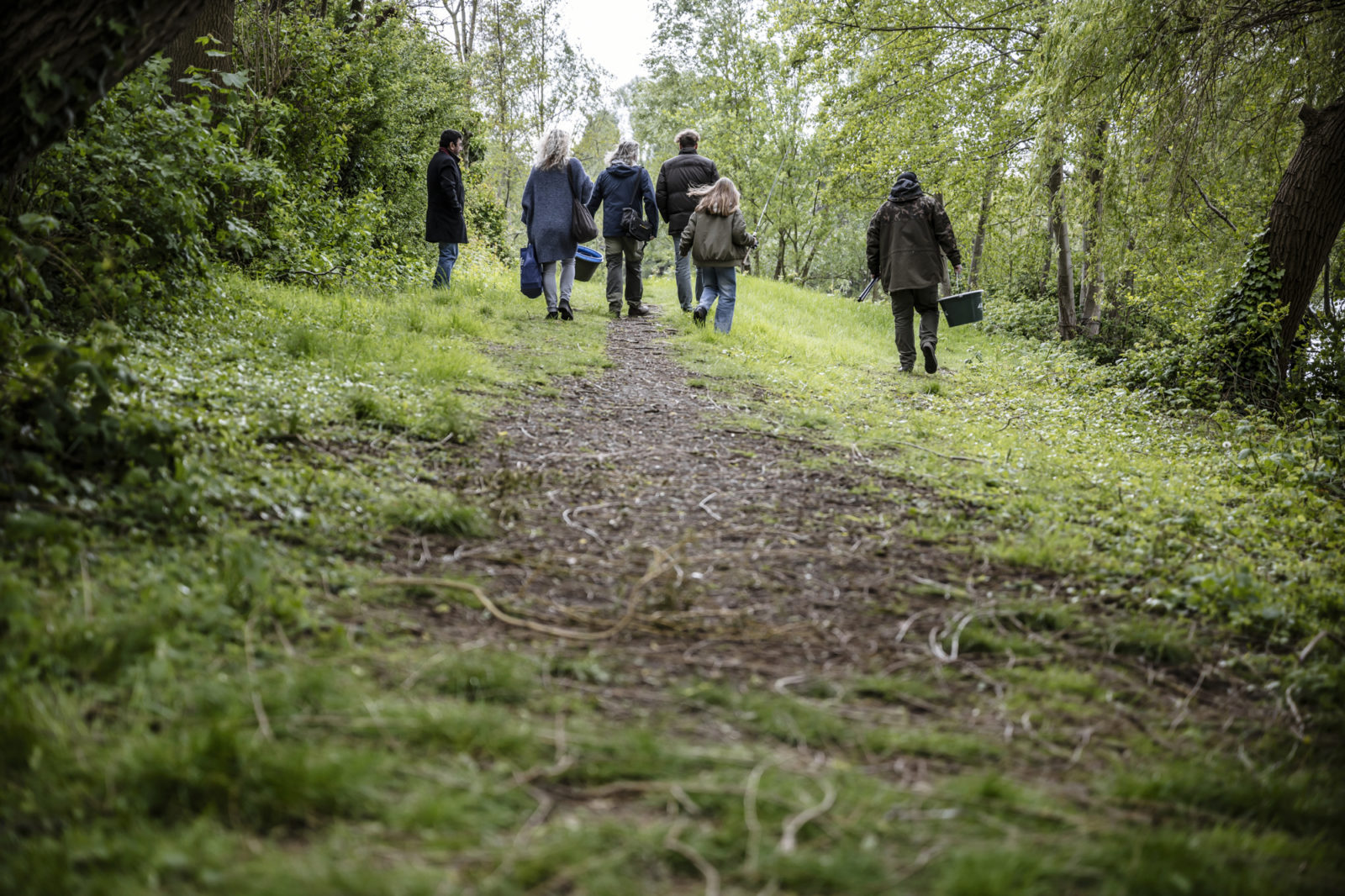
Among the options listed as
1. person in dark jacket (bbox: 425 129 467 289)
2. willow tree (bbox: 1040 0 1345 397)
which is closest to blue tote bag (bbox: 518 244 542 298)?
person in dark jacket (bbox: 425 129 467 289)

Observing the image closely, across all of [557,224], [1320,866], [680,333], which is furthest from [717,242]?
[1320,866]

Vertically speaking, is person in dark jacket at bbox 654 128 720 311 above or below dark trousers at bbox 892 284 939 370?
above

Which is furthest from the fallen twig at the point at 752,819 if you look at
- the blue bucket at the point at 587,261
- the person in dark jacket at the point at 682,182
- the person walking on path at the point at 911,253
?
the blue bucket at the point at 587,261

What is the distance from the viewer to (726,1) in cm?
2953

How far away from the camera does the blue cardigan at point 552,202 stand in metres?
9.52

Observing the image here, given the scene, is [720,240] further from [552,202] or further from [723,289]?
[552,202]

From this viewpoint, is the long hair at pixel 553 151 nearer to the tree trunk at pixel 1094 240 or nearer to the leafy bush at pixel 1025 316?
the tree trunk at pixel 1094 240

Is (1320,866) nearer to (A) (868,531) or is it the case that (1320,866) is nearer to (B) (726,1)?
(A) (868,531)

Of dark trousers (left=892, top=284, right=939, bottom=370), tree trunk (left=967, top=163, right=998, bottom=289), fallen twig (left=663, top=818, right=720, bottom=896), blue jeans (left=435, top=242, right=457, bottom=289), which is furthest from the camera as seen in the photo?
tree trunk (left=967, top=163, right=998, bottom=289)

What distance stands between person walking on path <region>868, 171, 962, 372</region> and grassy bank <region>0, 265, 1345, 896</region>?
572 centimetres

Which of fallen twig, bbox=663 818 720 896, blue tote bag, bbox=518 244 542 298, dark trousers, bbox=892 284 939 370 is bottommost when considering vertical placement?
fallen twig, bbox=663 818 720 896

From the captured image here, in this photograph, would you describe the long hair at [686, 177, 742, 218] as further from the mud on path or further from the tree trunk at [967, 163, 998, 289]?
the tree trunk at [967, 163, 998, 289]

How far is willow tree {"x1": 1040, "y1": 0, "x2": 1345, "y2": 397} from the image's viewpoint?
8.10 m

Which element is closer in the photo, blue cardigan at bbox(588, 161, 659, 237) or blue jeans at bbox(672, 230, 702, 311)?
blue cardigan at bbox(588, 161, 659, 237)
